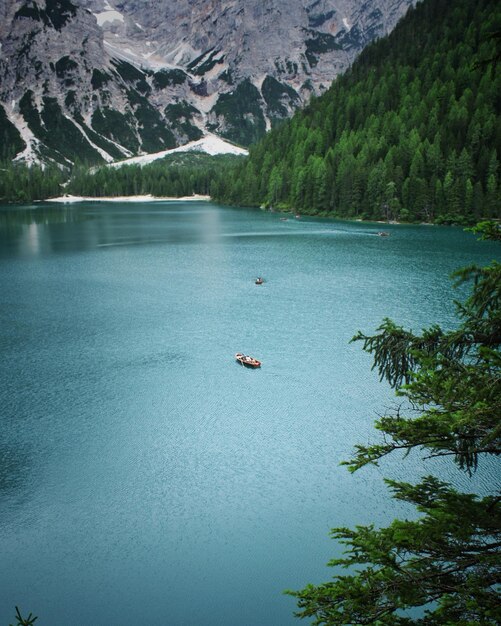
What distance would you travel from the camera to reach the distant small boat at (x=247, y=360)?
49.6 m

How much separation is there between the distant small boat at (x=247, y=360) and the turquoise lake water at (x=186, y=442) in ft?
3.18

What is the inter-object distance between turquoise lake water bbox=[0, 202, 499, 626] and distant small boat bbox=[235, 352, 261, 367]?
97cm

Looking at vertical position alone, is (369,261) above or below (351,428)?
above

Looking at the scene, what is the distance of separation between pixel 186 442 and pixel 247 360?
14603 mm

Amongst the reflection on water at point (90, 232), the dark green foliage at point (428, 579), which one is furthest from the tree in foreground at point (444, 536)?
the reflection on water at point (90, 232)

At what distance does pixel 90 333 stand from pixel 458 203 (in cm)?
12756

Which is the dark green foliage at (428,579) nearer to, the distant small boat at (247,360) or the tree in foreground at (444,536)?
the tree in foreground at (444,536)

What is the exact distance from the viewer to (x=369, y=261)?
101250 mm

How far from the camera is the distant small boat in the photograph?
49.6 meters

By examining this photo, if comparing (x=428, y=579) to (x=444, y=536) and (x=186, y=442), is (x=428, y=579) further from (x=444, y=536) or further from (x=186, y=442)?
(x=186, y=442)

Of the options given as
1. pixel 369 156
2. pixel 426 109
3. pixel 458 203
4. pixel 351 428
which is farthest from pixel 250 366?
pixel 426 109

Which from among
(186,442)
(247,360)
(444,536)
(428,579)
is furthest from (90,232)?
(428,579)

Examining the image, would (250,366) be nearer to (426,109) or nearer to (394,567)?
(394,567)

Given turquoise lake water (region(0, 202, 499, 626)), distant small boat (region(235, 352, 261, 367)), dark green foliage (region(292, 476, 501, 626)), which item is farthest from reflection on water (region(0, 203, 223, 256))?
dark green foliage (region(292, 476, 501, 626))
